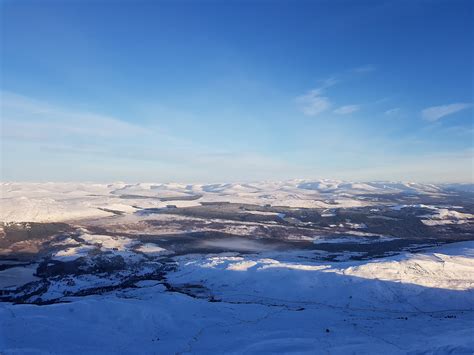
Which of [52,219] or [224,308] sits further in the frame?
[52,219]

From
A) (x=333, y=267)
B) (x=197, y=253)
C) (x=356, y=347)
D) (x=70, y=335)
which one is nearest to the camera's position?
(x=356, y=347)

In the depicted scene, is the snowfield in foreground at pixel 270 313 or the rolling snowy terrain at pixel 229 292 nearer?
the snowfield in foreground at pixel 270 313

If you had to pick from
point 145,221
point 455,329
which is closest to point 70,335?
point 455,329

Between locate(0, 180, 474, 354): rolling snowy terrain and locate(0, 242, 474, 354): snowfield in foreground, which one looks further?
locate(0, 180, 474, 354): rolling snowy terrain

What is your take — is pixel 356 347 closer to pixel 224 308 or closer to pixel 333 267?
pixel 224 308

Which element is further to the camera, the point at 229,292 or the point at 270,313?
the point at 229,292

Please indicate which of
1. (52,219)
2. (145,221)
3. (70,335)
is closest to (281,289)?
(70,335)

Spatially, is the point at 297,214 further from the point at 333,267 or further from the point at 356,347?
the point at 356,347

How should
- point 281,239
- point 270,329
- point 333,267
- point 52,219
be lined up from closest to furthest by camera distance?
point 270,329, point 333,267, point 281,239, point 52,219
